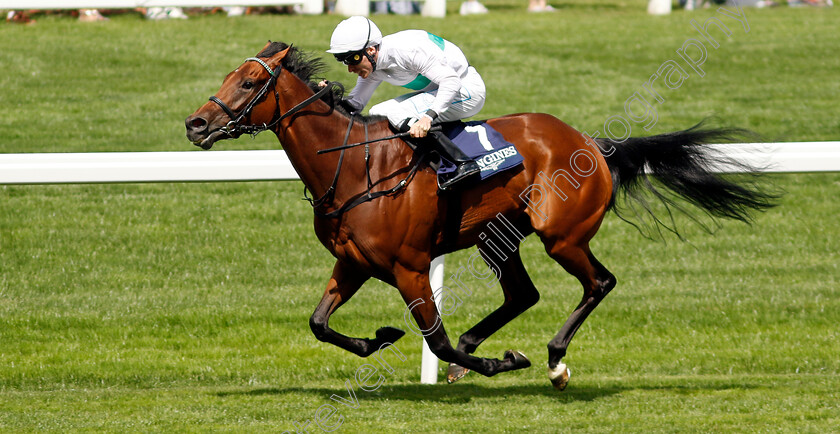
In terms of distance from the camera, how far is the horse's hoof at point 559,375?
5090 mm

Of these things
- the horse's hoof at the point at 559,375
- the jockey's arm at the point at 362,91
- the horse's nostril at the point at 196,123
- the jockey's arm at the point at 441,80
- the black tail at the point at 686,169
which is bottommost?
the horse's hoof at the point at 559,375

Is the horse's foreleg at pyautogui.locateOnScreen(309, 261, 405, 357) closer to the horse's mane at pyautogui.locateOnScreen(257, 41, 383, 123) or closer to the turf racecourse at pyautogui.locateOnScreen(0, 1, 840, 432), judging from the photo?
the turf racecourse at pyautogui.locateOnScreen(0, 1, 840, 432)

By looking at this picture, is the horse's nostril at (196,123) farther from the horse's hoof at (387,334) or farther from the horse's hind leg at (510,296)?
the horse's hind leg at (510,296)

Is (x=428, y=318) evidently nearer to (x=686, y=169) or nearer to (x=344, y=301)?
(x=344, y=301)

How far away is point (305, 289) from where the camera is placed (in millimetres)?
7707

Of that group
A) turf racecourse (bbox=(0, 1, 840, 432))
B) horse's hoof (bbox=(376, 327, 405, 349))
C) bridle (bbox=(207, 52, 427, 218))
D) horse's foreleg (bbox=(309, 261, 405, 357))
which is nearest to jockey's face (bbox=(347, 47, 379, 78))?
bridle (bbox=(207, 52, 427, 218))

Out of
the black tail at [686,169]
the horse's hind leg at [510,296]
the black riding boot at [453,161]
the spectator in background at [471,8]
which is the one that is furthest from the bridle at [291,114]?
the spectator in background at [471,8]

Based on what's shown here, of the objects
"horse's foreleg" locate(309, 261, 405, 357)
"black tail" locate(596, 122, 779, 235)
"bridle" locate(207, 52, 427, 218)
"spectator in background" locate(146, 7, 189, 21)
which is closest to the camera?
"bridle" locate(207, 52, 427, 218)

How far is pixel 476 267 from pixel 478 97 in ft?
11.6

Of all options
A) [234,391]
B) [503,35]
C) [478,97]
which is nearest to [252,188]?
[234,391]

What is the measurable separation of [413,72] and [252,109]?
820 mm

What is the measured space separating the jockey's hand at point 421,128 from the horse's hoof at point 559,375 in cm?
142

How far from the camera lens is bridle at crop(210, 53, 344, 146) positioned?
4.33 m

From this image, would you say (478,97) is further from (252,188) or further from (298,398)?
(252,188)
